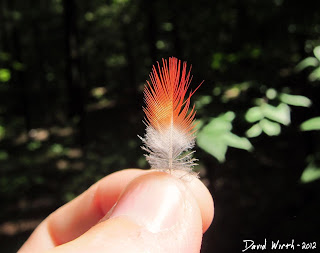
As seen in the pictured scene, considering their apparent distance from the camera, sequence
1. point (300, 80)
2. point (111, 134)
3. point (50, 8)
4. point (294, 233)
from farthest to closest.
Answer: point (50, 8)
point (111, 134)
point (300, 80)
point (294, 233)

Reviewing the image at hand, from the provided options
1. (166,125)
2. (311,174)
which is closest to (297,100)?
(311,174)

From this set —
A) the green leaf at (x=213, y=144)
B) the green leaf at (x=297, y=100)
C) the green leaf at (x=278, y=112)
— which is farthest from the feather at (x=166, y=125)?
the green leaf at (x=297, y=100)

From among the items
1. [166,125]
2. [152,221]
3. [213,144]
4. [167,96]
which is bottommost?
[152,221]

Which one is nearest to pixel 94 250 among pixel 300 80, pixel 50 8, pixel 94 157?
pixel 300 80

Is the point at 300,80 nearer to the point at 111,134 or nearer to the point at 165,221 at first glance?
the point at 165,221

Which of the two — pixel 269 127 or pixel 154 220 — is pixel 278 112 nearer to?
pixel 269 127

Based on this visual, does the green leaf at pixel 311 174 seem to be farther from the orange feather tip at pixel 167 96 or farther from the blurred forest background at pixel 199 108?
the orange feather tip at pixel 167 96
